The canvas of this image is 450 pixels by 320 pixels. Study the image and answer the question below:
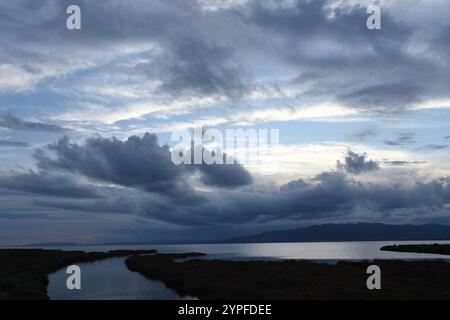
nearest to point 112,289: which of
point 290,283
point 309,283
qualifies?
point 290,283

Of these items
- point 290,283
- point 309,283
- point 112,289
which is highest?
point 309,283

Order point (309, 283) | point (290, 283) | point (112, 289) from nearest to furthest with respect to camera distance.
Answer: point (309, 283)
point (290, 283)
point (112, 289)

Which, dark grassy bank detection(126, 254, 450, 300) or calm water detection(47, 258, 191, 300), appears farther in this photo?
calm water detection(47, 258, 191, 300)

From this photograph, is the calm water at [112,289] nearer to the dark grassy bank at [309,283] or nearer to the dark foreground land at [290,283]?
the dark foreground land at [290,283]

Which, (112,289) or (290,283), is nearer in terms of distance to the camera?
(290,283)

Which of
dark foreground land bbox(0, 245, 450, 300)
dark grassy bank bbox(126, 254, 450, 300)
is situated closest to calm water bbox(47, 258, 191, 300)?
dark foreground land bbox(0, 245, 450, 300)

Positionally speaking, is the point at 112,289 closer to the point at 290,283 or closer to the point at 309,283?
the point at 290,283

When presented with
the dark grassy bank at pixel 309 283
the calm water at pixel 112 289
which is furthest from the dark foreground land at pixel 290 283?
the calm water at pixel 112 289

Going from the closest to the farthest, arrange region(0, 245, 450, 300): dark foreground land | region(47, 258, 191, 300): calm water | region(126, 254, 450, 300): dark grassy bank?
1. region(0, 245, 450, 300): dark foreground land
2. region(126, 254, 450, 300): dark grassy bank
3. region(47, 258, 191, 300): calm water

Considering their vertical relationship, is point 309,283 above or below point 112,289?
above

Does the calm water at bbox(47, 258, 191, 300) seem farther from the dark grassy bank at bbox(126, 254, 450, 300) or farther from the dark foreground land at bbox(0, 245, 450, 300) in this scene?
the dark grassy bank at bbox(126, 254, 450, 300)
